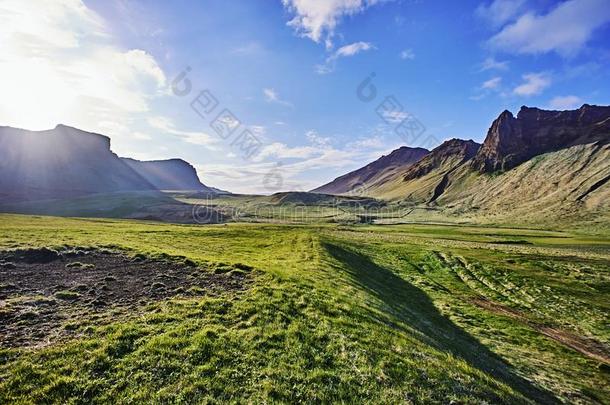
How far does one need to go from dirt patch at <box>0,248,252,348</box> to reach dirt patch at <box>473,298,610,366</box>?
28.3m

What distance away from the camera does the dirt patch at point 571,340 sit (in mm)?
25641

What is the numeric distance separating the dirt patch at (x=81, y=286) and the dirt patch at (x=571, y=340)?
28.3 metres

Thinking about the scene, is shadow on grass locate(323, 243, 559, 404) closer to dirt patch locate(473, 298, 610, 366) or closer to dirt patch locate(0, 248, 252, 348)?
dirt patch locate(473, 298, 610, 366)

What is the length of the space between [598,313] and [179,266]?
44810 millimetres

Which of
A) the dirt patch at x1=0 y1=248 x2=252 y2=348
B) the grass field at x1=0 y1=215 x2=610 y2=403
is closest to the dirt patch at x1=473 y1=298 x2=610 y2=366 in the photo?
the grass field at x1=0 y1=215 x2=610 y2=403

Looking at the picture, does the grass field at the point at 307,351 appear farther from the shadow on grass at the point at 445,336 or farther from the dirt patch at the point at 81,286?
the dirt patch at the point at 81,286

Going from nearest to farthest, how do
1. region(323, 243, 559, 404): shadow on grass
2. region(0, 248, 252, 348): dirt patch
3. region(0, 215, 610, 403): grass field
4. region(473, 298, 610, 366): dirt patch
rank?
region(0, 215, 610, 403): grass field
region(0, 248, 252, 348): dirt patch
region(323, 243, 559, 404): shadow on grass
region(473, 298, 610, 366): dirt patch

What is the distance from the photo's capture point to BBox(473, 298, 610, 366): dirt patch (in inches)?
1009

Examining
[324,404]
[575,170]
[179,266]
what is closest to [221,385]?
[324,404]

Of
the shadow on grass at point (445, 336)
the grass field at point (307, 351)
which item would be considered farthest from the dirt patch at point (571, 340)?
the shadow on grass at point (445, 336)

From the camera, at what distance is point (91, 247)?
32.9m

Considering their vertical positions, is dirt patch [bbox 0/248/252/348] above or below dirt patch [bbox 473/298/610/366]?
above

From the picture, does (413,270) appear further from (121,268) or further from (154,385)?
(154,385)

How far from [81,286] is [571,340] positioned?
Result: 4052 centimetres
